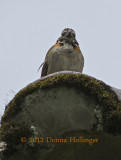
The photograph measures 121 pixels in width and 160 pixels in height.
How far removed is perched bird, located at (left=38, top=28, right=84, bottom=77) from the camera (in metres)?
4.68

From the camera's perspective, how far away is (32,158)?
2834mm

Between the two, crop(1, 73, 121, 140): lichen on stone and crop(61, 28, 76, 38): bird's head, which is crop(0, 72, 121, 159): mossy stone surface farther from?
crop(61, 28, 76, 38): bird's head

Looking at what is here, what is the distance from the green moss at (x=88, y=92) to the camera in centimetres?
280

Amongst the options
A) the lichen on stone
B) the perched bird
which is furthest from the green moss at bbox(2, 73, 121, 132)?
the perched bird

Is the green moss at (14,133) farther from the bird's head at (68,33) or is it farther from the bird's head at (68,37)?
the bird's head at (68,33)

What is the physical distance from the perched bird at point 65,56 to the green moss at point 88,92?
1537 mm

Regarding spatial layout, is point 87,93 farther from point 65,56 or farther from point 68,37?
point 68,37

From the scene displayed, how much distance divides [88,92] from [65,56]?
1849mm

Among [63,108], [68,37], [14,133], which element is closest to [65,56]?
[68,37]

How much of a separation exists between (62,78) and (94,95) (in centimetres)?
44

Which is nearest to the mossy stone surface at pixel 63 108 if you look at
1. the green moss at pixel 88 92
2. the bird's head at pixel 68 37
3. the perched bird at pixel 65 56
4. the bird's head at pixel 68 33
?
the green moss at pixel 88 92

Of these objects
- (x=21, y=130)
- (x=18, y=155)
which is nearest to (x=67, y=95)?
(x=21, y=130)

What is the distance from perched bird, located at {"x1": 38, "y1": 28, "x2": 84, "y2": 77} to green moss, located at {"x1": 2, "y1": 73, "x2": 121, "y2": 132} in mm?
1537

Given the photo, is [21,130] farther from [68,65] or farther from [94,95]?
[68,65]
